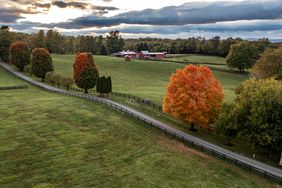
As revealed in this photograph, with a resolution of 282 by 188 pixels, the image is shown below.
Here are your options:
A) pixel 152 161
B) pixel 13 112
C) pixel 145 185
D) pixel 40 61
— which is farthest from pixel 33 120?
pixel 40 61

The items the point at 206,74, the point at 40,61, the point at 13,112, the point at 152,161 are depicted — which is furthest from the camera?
the point at 40,61

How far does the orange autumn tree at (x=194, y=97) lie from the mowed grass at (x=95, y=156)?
7.18 metres

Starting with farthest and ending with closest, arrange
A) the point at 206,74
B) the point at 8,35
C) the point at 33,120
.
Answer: the point at 8,35, the point at 206,74, the point at 33,120

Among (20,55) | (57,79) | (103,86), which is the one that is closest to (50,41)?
(20,55)

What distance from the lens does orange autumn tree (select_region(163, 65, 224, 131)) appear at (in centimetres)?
5528

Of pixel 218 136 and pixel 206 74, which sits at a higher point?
pixel 206 74

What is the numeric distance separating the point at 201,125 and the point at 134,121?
11.1 metres

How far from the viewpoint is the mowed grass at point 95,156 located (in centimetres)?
3338

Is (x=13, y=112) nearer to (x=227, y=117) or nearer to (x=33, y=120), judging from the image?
(x=33, y=120)

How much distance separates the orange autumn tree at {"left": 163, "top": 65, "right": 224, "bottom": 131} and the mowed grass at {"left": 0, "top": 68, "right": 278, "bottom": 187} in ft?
23.6

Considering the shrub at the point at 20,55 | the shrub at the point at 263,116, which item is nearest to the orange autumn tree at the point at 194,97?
the shrub at the point at 263,116

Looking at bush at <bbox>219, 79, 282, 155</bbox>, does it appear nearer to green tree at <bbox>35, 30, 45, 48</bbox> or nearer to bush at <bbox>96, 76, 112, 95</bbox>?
bush at <bbox>96, 76, 112, 95</bbox>

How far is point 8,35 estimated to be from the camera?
407ft

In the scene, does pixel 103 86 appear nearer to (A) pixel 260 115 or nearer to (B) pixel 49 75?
(B) pixel 49 75
